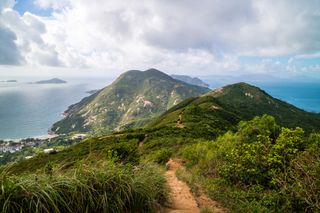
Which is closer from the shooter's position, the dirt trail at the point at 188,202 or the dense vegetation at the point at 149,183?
the dense vegetation at the point at 149,183

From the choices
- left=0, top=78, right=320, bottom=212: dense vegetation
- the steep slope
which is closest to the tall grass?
left=0, top=78, right=320, bottom=212: dense vegetation

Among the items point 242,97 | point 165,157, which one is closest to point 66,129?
point 242,97

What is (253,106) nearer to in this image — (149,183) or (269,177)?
(269,177)

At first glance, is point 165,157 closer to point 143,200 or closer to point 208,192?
point 208,192

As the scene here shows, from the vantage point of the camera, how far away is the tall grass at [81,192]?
3.64 meters

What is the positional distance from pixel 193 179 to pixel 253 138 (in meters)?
7.71

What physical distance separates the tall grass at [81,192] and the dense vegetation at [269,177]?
272 cm

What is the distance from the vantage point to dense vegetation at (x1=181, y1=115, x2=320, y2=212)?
5.20 metres

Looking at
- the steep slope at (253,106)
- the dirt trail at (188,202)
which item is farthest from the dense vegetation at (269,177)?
the steep slope at (253,106)

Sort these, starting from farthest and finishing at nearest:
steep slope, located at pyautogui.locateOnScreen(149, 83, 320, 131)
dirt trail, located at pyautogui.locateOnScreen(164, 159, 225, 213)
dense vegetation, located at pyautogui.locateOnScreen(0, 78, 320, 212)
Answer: steep slope, located at pyautogui.locateOnScreen(149, 83, 320, 131)
dirt trail, located at pyautogui.locateOnScreen(164, 159, 225, 213)
dense vegetation, located at pyautogui.locateOnScreen(0, 78, 320, 212)

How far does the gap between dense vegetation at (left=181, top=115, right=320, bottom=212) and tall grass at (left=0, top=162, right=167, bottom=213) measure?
272 centimetres

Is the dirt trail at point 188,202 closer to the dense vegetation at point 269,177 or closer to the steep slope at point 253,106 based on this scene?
the dense vegetation at point 269,177

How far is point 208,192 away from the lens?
7930 mm

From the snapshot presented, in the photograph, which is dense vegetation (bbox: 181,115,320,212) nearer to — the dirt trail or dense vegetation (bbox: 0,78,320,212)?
dense vegetation (bbox: 0,78,320,212)
